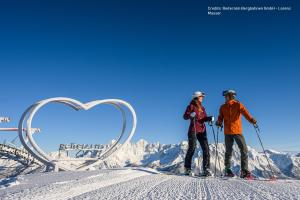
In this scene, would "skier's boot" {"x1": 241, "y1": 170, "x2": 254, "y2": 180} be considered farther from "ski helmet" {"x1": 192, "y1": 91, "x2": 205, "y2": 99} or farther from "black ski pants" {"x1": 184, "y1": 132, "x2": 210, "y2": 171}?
"ski helmet" {"x1": 192, "y1": 91, "x2": 205, "y2": 99}

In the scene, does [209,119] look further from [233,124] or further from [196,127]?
[233,124]

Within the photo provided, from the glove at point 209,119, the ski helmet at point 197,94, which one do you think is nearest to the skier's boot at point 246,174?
the glove at point 209,119

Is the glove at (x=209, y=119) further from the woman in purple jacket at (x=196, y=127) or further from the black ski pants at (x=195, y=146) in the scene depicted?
the black ski pants at (x=195, y=146)

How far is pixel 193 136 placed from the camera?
8617 millimetres

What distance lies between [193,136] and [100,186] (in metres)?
4.69

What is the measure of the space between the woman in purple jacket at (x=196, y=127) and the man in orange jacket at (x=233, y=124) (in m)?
0.49

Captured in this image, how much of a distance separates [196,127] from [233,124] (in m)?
1.00

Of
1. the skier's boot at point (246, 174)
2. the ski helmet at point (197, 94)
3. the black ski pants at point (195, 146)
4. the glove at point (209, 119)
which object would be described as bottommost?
the skier's boot at point (246, 174)

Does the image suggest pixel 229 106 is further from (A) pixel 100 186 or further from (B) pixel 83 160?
(B) pixel 83 160

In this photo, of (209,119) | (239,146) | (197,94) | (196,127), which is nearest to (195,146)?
(196,127)

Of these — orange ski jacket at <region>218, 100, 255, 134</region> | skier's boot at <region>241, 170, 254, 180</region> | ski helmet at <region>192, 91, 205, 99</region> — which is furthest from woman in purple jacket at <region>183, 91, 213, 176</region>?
skier's boot at <region>241, 170, 254, 180</region>

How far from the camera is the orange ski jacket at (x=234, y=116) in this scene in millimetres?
8344

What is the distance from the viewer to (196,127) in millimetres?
8734

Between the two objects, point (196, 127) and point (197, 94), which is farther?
point (197, 94)
